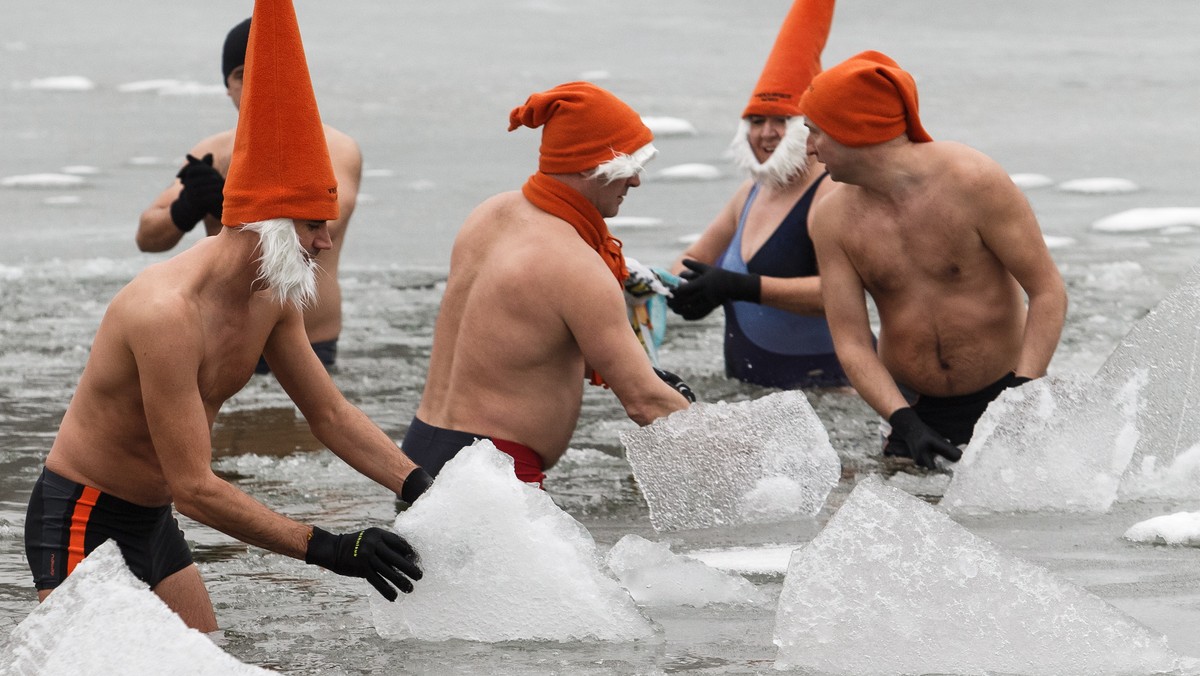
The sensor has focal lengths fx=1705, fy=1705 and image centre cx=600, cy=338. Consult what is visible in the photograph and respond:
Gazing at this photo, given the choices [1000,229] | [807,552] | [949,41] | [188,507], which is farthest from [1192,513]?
[949,41]

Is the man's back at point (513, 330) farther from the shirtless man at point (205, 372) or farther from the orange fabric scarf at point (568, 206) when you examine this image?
the shirtless man at point (205, 372)

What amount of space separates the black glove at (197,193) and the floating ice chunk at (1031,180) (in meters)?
6.37

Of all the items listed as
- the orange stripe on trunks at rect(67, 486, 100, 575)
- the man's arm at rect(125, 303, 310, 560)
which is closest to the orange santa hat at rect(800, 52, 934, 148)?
the man's arm at rect(125, 303, 310, 560)

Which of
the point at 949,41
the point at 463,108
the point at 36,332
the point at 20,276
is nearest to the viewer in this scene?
the point at 36,332

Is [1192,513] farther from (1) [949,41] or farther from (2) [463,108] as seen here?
(1) [949,41]

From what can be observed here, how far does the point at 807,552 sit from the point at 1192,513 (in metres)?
1.32

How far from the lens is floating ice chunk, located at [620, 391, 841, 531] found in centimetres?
434

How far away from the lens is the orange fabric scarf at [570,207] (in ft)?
14.4

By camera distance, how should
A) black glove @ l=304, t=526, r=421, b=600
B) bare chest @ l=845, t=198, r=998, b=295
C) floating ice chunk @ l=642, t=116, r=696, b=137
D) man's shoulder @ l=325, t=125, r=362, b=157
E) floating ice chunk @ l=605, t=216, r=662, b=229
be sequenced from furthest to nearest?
floating ice chunk @ l=642, t=116, r=696, b=137, floating ice chunk @ l=605, t=216, r=662, b=229, man's shoulder @ l=325, t=125, r=362, b=157, bare chest @ l=845, t=198, r=998, b=295, black glove @ l=304, t=526, r=421, b=600

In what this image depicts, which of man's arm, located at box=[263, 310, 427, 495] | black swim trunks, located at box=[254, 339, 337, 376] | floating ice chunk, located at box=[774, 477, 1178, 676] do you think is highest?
man's arm, located at box=[263, 310, 427, 495]

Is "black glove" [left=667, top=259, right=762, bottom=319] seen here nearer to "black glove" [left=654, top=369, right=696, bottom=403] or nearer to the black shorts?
"black glove" [left=654, top=369, right=696, bottom=403]

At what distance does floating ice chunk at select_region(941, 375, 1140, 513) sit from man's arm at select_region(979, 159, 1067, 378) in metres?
0.36

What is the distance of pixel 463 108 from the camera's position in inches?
529

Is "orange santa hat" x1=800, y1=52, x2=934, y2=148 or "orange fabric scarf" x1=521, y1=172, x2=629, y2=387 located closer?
"orange fabric scarf" x1=521, y1=172, x2=629, y2=387
